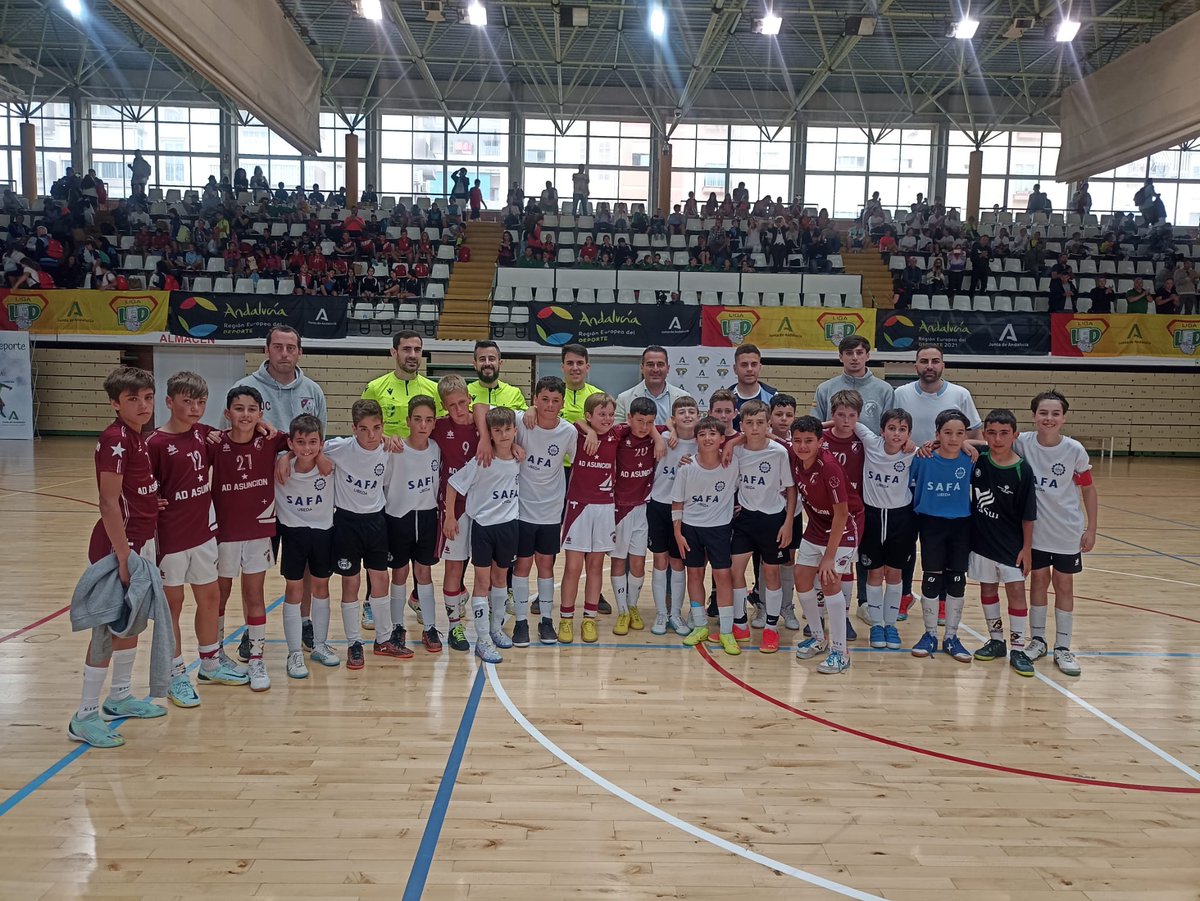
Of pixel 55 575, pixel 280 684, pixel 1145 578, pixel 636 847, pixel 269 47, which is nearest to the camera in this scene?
pixel 636 847

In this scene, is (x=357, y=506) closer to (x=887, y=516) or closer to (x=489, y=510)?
(x=489, y=510)

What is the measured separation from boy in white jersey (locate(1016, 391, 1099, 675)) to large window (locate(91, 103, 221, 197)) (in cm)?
2818

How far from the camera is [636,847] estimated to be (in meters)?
3.42

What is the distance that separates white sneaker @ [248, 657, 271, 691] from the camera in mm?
4961

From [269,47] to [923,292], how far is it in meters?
15.1

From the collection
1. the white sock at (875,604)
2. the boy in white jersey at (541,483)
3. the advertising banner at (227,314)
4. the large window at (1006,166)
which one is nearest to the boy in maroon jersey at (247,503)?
the boy in white jersey at (541,483)

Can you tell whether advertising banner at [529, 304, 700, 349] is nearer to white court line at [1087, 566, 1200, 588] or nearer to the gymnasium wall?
the gymnasium wall

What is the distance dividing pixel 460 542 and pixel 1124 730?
13.2ft

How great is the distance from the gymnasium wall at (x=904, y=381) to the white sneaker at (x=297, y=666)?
13.3 metres

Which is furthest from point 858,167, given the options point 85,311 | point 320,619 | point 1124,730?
point 320,619

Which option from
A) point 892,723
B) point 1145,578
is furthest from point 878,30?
point 892,723

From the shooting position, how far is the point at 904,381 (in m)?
18.9

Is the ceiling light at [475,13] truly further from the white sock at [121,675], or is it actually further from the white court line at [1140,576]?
the white sock at [121,675]

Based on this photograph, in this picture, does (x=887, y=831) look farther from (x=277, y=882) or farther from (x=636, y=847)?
(x=277, y=882)
